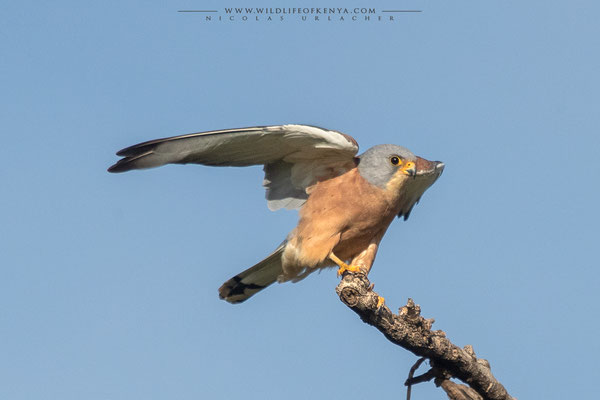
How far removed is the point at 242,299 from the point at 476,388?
324 centimetres

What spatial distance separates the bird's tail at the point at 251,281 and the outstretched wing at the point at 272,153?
64 cm

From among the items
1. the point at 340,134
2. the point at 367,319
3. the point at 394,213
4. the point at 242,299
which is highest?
the point at 340,134

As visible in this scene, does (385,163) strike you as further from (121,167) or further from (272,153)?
(121,167)

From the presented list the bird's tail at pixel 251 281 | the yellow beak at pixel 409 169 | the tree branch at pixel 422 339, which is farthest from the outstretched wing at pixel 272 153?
the tree branch at pixel 422 339

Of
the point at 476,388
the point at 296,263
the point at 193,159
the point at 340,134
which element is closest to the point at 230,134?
the point at 193,159

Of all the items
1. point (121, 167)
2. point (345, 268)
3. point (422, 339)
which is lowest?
point (422, 339)

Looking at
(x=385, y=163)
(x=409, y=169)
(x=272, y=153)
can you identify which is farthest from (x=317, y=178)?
(x=409, y=169)

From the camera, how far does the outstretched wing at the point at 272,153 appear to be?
6324mm

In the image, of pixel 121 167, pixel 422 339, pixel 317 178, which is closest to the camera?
pixel 422 339

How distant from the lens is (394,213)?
24.1ft

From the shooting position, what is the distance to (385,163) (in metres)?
7.03

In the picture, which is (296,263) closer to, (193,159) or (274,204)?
(274,204)

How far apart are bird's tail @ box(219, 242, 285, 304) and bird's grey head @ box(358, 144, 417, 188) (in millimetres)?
1296

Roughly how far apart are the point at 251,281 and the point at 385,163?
1994 millimetres
